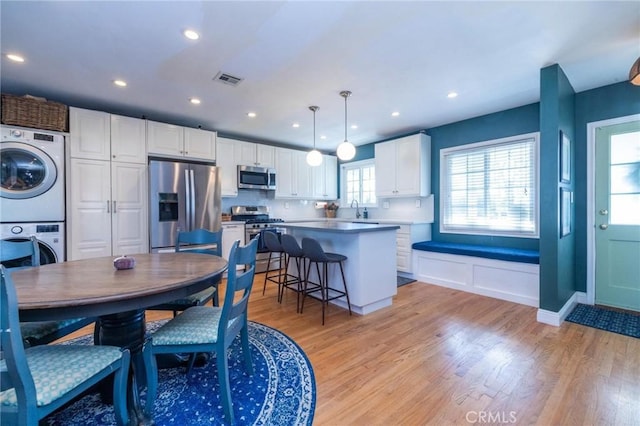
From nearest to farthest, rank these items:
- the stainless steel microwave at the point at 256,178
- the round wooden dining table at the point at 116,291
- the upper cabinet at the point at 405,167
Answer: the round wooden dining table at the point at 116,291, the upper cabinet at the point at 405,167, the stainless steel microwave at the point at 256,178

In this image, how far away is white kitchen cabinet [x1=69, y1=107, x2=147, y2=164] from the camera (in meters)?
3.19

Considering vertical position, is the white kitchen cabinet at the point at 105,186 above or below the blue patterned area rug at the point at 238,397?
above

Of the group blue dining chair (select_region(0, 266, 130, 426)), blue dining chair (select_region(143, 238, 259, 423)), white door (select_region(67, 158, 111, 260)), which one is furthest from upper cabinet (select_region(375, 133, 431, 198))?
blue dining chair (select_region(0, 266, 130, 426))

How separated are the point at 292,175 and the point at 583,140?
4276 mm

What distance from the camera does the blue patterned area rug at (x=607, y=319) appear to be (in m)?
2.53

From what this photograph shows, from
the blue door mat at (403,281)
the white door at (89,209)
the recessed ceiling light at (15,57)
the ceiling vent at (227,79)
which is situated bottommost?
the blue door mat at (403,281)

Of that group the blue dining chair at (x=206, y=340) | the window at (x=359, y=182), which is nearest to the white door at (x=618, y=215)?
the window at (x=359, y=182)

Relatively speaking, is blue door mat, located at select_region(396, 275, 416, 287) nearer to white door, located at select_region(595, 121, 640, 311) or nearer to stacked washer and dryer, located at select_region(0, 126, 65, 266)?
white door, located at select_region(595, 121, 640, 311)

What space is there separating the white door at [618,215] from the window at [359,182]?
3.18 meters

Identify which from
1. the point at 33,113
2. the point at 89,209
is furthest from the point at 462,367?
the point at 33,113

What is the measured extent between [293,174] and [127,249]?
303 cm

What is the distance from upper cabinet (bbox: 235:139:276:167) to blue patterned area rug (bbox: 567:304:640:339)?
4.67 metres

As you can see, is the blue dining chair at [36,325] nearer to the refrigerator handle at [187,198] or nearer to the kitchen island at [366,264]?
the refrigerator handle at [187,198]

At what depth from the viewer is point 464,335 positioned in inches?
96.7
